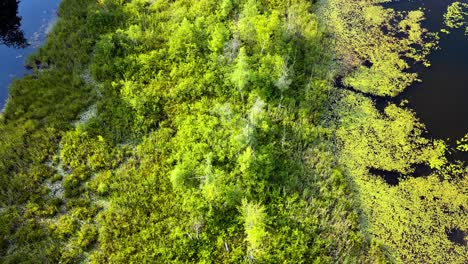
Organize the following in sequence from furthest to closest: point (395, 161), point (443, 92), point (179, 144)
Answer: point (443, 92)
point (395, 161)
point (179, 144)

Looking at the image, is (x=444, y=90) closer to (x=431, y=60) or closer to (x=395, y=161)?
(x=431, y=60)

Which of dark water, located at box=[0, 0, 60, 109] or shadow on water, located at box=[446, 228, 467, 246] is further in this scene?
dark water, located at box=[0, 0, 60, 109]

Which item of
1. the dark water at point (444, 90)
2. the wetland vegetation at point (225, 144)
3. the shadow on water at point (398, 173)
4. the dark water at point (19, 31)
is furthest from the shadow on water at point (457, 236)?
the dark water at point (19, 31)

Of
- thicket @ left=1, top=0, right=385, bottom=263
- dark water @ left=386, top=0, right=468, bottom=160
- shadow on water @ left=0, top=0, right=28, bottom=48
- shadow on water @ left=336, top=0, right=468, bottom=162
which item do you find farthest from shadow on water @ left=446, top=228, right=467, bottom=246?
shadow on water @ left=0, top=0, right=28, bottom=48

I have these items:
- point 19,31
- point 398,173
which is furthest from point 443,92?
point 19,31

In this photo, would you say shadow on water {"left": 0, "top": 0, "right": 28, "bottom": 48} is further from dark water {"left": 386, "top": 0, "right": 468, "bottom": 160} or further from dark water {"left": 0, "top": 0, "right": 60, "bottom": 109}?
dark water {"left": 386, "top": 0, "right": 468, "bottom": 160}

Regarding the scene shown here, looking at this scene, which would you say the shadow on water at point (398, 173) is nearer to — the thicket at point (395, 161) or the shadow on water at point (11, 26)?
the thicket at point (395, 161)
